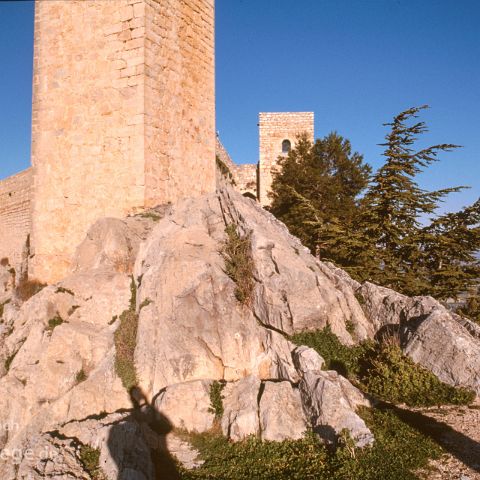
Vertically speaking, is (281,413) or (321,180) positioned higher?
(321,180)

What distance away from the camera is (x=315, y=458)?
477cm

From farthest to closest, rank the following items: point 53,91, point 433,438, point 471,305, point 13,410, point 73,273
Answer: point 471,305 < point 53,91 < point 73,273 < point 13,410 < point 433,438

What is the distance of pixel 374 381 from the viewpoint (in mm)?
6441

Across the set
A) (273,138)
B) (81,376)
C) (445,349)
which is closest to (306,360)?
(445,349)

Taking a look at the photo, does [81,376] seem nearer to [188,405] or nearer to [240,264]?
[188,405]

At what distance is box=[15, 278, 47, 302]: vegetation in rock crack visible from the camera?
9.39 m

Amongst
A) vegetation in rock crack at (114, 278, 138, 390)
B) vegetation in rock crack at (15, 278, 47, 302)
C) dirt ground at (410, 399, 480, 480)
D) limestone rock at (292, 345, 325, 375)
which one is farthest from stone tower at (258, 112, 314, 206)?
dirt ground at (410, 399, 480, 480)

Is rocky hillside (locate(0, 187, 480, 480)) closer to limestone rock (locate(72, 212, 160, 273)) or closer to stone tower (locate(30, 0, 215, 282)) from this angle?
limestone rock (locate(72, 212, 160, 273))

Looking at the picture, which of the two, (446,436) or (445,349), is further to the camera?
(445,349)

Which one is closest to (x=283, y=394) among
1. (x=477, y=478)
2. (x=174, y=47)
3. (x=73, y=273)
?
(x=477, y=478)

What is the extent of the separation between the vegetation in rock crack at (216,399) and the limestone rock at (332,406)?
1.15 m

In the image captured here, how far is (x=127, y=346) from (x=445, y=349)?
5041mm

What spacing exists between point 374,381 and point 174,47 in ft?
27.5

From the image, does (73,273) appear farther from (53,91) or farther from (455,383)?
(455,383)
